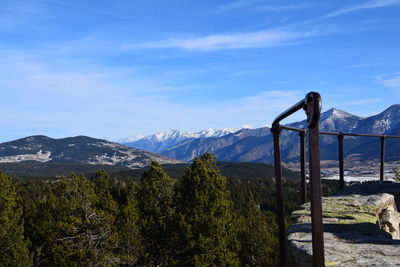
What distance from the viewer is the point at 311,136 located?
4.22m

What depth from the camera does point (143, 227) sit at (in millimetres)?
49469

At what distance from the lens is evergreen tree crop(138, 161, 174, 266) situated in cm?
4588

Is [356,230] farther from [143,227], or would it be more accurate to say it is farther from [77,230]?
[143,227]

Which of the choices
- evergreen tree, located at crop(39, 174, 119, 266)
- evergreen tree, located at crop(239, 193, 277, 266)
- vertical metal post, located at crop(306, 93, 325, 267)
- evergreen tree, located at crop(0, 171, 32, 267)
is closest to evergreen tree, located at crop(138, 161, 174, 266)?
evergreen tree, located at crop(39, 174, 119, 266)

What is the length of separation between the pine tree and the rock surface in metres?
24.4

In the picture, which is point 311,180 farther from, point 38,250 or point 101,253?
point 38,250

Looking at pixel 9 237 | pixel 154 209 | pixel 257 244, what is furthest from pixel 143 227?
pixel 9 237

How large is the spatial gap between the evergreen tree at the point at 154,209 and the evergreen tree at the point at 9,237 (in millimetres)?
13013

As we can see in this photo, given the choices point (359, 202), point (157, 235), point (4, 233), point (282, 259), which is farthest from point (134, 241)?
point (282, 259)

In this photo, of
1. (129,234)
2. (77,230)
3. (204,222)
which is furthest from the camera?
(129,234)

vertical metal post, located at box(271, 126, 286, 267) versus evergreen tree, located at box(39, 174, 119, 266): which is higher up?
vertical metal post, located at box(271, 126, 286, 267)

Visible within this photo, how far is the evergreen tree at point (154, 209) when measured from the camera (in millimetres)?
45875

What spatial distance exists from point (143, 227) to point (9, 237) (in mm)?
15634

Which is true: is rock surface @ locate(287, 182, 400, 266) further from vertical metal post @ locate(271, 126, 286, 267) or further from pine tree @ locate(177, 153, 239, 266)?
pine tree @ locate(177, 153, 239, 266)
